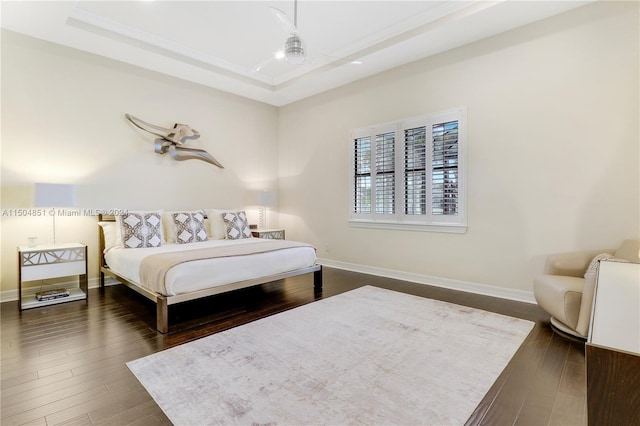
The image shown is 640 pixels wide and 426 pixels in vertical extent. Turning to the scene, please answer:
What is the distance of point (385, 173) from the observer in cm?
505

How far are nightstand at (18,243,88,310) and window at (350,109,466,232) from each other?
3903 mm

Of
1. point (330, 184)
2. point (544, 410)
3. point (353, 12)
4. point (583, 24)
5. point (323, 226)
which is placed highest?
point (353, 12)

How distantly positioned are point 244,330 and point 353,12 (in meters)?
3.72

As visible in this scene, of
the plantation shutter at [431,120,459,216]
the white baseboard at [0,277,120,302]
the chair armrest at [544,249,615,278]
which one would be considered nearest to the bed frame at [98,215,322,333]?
the white baseboard at [0,277,120,302]

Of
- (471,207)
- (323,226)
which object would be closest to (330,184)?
(323,226)

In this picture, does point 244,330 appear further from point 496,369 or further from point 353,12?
point 353,12

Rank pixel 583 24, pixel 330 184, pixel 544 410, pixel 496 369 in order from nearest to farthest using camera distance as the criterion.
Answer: pixel 544 410, pixel 496 369, pixel 583 24, pixel 330 184

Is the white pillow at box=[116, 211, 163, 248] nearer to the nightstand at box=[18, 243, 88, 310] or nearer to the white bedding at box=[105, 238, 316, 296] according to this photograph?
the white bedding at box=[105, 238, 316, 296]

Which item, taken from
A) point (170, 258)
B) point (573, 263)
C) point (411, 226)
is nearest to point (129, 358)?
point (170, 258)

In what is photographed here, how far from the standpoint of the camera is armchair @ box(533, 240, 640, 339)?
2.59 m

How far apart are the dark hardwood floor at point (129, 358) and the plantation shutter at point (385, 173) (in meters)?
1.56

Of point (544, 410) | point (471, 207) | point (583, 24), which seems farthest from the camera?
point (471, 207)

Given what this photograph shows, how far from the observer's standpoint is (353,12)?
3.74 metres

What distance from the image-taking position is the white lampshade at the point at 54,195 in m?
3.57
